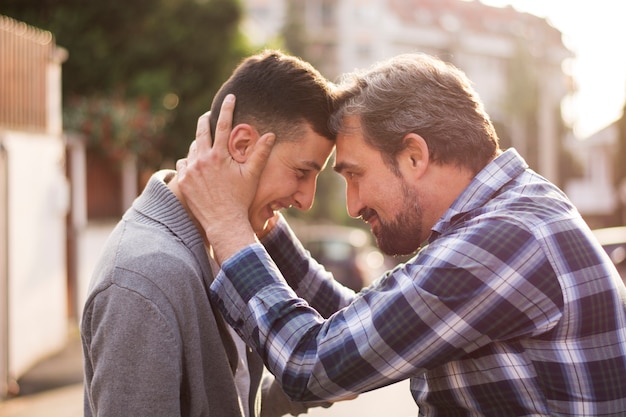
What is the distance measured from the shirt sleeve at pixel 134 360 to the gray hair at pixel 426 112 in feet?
3.30

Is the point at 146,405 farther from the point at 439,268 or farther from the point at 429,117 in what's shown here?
the point at 429,117

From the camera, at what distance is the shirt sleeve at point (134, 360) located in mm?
2303

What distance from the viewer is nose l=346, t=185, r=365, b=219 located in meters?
2.99

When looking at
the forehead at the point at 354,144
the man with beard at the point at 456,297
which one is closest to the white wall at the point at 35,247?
the forehead at the point at 354,144

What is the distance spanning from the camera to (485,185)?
2.60m

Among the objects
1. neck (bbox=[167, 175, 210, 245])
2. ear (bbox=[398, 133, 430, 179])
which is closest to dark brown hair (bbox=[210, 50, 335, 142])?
neck (bbox=[167, 175, 210, 245])

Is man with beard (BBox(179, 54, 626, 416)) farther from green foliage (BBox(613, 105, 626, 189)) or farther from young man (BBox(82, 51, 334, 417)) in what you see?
green foliage (BBox(613, 105, 626, 189))

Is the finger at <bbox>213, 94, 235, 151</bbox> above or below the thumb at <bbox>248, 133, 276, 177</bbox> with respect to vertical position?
above

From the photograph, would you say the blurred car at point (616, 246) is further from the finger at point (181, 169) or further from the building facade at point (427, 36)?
the building facade at point (427, 36)

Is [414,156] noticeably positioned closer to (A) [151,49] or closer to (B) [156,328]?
(B) [156,328]

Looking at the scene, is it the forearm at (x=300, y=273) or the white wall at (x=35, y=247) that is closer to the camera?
the forearm at (x=300, y=273)

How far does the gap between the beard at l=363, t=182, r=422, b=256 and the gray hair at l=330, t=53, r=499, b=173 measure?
14 centimetres

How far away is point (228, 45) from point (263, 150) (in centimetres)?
1853

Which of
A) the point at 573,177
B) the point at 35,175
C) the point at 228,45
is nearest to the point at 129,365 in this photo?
the point at 35,175
